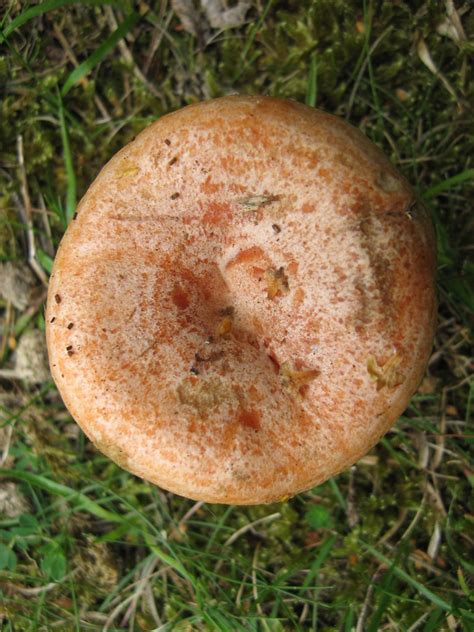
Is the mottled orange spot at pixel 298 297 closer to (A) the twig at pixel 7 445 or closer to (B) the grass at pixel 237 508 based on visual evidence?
(B) the grass at pixel 237 508

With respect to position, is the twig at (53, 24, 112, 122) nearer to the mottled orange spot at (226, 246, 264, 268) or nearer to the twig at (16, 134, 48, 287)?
the twig at (16, 134, 48, 287)

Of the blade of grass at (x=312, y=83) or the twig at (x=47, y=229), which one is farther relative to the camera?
the twig at (x=47, y=229)

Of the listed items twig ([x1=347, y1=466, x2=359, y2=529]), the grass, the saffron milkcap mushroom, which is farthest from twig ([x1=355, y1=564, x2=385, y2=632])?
the saffron milkcap mushroom

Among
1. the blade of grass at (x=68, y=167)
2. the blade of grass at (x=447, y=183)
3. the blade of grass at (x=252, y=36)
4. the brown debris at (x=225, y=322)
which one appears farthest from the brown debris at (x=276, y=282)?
the blade of grass at (x=252, y=36)

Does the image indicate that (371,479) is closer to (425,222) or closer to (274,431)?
(274,431)

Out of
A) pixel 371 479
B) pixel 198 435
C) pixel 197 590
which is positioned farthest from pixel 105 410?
pixel 371 479

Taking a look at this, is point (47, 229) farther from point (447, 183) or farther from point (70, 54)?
point (447, 183)
